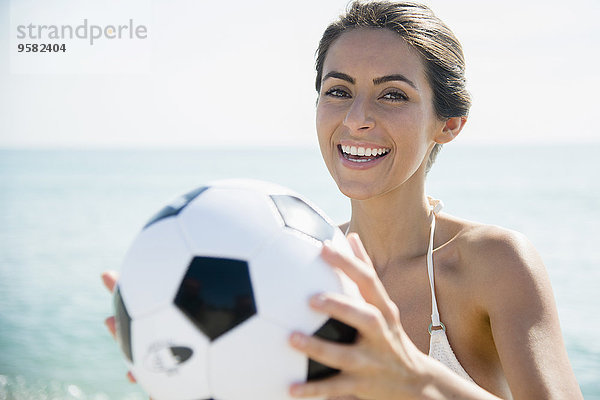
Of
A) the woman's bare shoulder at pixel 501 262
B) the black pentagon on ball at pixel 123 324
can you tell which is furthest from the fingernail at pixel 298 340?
the woman's bare shoulder at pixel 501 262

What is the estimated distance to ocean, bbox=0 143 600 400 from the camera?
8141 millimetres

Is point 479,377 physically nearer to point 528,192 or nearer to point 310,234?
point 310,234

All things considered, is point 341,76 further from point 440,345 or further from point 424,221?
point 440,345

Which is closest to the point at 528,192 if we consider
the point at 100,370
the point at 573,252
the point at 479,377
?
the point at 573,252

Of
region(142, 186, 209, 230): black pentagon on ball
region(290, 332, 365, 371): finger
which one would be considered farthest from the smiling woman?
region(142, 186, 209, 230): black pentagon on ball

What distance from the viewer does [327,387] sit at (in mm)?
1381

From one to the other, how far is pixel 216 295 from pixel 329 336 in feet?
0.96

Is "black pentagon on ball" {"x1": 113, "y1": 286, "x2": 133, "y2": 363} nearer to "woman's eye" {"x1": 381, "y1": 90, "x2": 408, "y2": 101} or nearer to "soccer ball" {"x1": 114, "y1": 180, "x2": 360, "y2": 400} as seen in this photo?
"soccer ball" {"x1": 114, "y1": 180, "x2": 360, "y2": 400}

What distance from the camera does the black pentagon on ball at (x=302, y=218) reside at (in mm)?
1582

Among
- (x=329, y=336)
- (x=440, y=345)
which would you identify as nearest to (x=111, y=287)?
(x=329, y=336)

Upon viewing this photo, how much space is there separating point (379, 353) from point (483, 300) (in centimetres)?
98

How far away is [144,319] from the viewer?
1485 mm

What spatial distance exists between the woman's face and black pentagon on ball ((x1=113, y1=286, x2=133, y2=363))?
125 centimetres

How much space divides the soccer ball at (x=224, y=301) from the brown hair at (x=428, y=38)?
1.30 meters
